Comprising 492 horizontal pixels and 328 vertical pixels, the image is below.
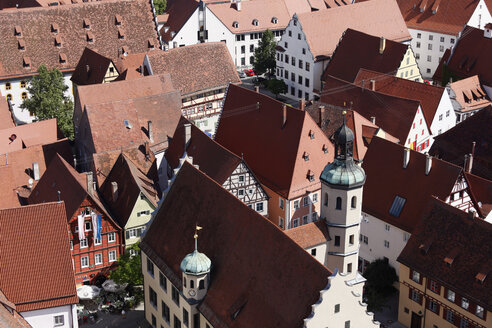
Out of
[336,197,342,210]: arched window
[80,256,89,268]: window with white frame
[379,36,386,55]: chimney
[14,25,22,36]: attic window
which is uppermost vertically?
[14,25,22,36]: attic window

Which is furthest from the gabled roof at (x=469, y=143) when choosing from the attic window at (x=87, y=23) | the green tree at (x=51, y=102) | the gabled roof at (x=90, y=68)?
the attic window at (x=87, y=23)

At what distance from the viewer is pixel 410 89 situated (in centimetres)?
9169

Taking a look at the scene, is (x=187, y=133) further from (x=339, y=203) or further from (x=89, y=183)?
(x=339, y=203)

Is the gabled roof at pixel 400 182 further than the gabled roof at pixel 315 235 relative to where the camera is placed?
Yes

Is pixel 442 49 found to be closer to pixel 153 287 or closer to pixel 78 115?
pixel 78 115

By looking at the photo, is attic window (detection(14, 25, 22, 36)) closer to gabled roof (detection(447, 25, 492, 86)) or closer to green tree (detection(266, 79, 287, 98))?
green tree (detection(266, 79, 287, 98))

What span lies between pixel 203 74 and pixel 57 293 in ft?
164

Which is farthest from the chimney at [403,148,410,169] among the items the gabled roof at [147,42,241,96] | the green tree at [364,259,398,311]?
the gabled roof at [147,42,241,96]

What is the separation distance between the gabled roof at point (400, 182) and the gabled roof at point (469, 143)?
481 inches

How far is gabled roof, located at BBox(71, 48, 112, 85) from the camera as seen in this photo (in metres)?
102

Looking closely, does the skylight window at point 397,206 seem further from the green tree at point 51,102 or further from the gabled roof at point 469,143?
the green tree at point 51,102

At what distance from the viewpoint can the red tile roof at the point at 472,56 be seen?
105m

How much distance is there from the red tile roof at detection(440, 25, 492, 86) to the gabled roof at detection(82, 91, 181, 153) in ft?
145

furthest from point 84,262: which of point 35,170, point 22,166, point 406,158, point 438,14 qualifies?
point 438,14
